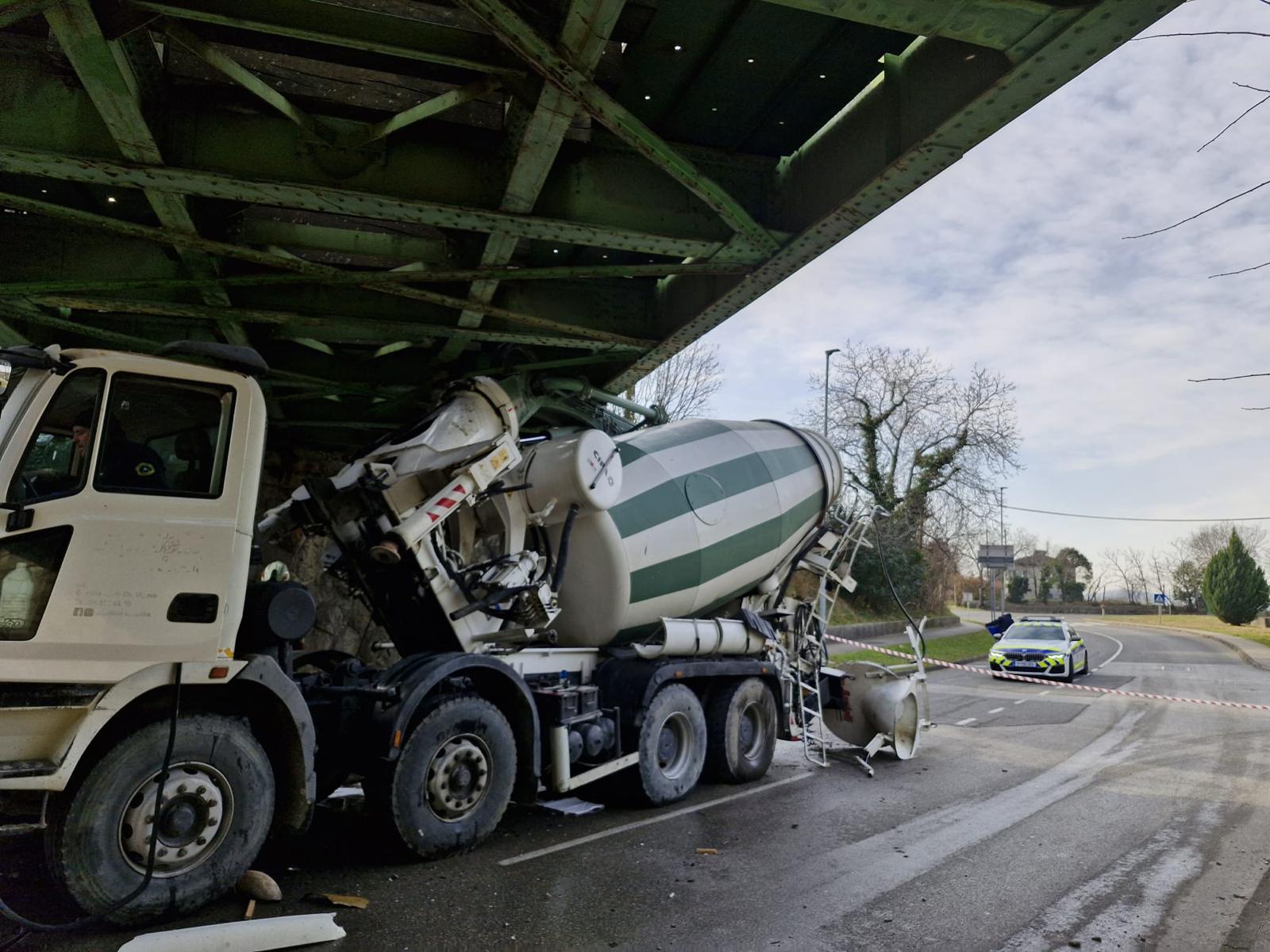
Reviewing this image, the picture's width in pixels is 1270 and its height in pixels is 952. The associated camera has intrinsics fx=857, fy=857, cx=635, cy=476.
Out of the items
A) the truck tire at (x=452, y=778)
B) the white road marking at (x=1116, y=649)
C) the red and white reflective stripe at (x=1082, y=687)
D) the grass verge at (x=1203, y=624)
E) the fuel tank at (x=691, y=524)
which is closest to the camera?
the truck tire at (x=452, y=778)

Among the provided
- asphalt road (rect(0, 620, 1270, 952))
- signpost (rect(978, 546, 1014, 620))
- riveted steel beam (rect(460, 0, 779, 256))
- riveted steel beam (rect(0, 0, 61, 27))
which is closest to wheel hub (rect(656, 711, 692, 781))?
asphalt road (rect(0, 620, 1270, 952))

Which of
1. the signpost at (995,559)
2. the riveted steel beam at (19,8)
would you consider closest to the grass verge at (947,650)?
the signpost at (995,559)

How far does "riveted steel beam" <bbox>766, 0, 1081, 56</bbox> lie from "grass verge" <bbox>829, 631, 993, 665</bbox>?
1617 centimetres

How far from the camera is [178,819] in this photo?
14.1 ft

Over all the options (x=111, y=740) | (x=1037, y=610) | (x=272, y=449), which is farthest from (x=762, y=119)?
(x=1037, y=610)

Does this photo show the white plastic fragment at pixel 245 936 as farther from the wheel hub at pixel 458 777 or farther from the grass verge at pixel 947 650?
the grass verge at pixel 947 650

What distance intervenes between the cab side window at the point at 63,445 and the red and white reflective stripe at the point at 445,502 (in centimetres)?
221

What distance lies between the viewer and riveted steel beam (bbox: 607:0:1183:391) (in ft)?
15.1

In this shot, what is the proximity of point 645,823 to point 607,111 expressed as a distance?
5.22 m

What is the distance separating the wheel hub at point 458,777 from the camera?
5.54m

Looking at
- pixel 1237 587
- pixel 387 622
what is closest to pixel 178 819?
pixel 387 622

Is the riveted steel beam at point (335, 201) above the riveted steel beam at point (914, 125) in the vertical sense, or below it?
below

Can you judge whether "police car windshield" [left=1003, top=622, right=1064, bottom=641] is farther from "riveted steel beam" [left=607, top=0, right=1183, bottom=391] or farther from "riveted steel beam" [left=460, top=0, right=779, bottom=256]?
"riveted steel beam" [left=460, top=0, right=779, bottom=256]

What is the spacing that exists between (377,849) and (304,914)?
50.2 inches
